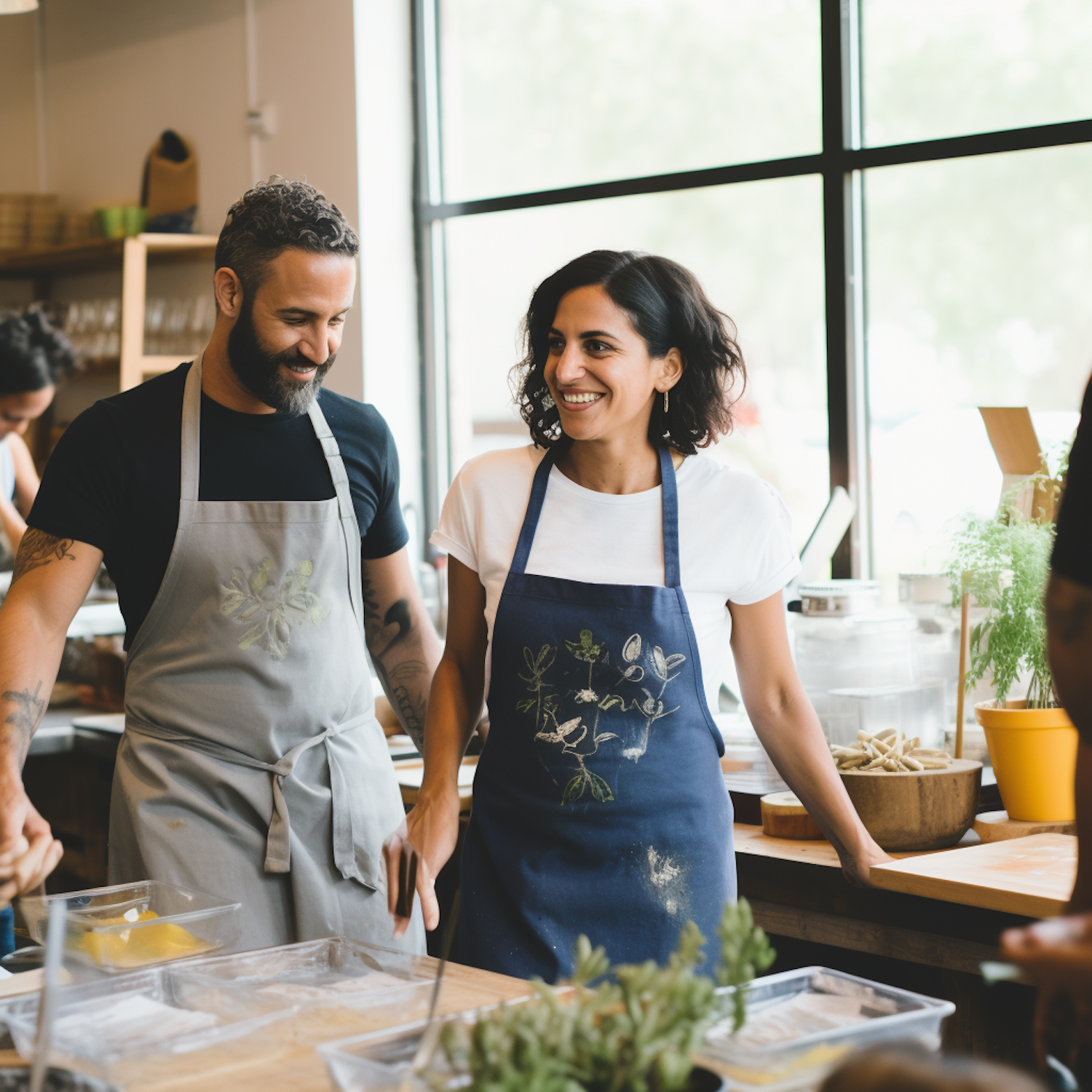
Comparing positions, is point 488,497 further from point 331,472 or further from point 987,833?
point 987,833

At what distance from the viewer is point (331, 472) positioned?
2.10m

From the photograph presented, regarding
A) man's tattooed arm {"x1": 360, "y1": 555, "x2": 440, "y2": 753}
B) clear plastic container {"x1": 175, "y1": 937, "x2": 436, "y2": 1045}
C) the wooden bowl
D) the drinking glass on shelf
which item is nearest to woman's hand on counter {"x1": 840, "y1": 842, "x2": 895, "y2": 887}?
the wooden bowl

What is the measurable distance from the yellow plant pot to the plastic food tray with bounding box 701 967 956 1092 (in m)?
1.11

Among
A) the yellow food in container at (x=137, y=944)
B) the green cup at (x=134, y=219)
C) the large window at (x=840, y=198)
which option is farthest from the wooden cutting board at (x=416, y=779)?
the green cup at (x=134, y=219)

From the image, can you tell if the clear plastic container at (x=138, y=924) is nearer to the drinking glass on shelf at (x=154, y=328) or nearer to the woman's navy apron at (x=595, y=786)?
the woman's navy apron at (x=595, y=786)

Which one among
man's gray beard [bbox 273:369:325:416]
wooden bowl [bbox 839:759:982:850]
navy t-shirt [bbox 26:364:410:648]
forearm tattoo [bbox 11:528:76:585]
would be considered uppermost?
man's gray beard [bbox 273:369:325:416]

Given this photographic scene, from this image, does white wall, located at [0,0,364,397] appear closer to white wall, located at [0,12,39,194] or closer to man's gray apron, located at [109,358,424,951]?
white wall, located at [0,12,39,194]

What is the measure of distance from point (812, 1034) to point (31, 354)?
3479 millimetres

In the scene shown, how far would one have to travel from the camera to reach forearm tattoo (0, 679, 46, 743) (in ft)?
5.84

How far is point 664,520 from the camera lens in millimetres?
1924

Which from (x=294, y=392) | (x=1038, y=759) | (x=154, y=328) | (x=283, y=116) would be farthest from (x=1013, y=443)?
(x=154, y=328)

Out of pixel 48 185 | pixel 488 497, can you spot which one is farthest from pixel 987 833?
pixel 48 185

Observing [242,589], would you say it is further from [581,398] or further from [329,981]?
[329,981]

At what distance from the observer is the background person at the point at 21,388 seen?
156 inches
